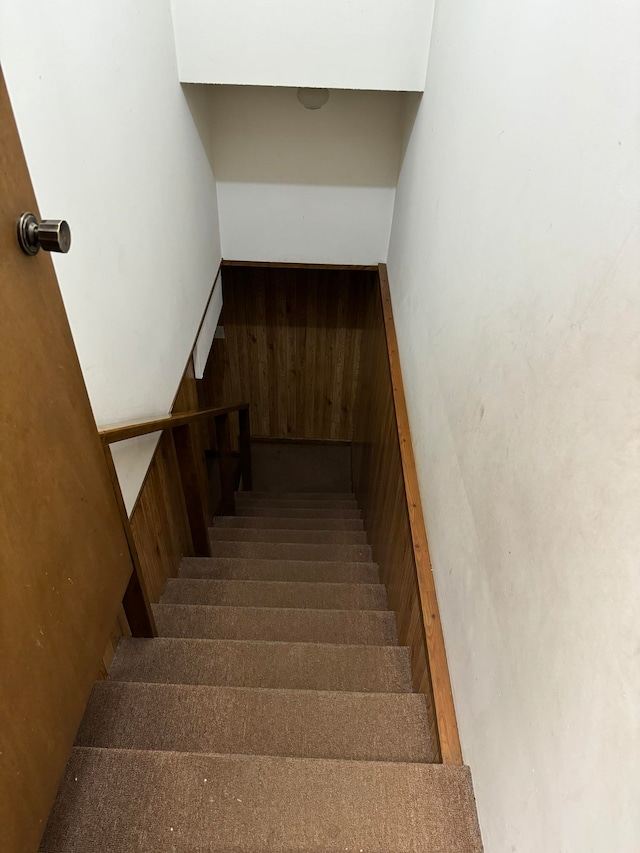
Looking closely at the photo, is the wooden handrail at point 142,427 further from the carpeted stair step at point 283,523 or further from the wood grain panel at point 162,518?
the carpeted stair step at point 283,523

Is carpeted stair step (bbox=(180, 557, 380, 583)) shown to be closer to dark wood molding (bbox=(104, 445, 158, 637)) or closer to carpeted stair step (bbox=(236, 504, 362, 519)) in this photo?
dark wood molding (bbox=(104, 445, 158, 637))

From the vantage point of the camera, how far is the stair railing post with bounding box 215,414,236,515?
10.4 feet

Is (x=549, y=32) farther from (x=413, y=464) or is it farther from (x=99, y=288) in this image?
(x=413, y=464)

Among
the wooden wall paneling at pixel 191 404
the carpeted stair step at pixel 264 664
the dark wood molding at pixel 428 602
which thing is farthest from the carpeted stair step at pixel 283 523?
the carpeted stair step at pixel 264 664

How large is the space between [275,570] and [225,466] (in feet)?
Result: 3.54

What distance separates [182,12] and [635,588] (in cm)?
250

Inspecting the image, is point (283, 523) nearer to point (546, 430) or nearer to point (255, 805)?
point (255, 805)

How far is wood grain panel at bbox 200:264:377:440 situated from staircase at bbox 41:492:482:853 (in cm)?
270

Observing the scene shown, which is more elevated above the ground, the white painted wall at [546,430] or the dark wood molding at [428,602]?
the white painted wall at [546,430]

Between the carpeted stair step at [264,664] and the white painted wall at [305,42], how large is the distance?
219 centimetres

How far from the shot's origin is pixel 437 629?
A: 1414 mm

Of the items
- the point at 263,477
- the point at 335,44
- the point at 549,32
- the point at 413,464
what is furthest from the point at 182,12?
the point at 263,477

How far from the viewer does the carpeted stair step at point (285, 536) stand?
290cm

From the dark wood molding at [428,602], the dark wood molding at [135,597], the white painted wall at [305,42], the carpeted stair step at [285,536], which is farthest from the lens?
the carpeted stair step at [285,536]
